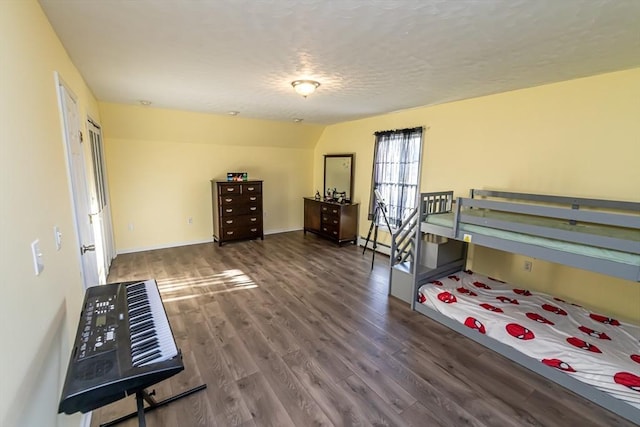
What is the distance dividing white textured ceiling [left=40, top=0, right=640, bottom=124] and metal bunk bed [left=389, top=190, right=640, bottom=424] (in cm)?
117

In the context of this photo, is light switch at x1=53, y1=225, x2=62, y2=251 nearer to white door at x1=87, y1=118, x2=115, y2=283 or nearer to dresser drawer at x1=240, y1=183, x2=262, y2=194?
white door at x1=87, y1=118, x2=115, y2=283

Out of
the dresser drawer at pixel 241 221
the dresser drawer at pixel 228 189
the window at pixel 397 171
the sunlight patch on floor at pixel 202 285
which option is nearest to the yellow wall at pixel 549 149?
the window at pixel 397 171

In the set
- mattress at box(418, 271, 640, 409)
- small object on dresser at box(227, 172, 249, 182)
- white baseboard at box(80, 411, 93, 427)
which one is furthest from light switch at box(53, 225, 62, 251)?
small object on dresser at box(227, 172, 249, 182)

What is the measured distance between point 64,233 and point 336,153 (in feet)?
16.0

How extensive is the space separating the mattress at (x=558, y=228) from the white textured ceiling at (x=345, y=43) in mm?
1349

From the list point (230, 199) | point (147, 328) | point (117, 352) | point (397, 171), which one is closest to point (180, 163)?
point (230, 199)

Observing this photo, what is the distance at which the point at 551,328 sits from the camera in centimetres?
238

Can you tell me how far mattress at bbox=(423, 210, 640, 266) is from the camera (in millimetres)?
1899

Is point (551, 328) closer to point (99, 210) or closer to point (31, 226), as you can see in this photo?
point (31, 226)

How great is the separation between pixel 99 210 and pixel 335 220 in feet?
11.9

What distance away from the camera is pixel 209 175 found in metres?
5.60

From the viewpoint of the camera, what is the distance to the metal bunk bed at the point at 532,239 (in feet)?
6.25

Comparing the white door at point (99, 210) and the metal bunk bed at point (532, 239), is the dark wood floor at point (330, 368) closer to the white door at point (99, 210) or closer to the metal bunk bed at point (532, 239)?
the metal bunk bed at point (532, 239)

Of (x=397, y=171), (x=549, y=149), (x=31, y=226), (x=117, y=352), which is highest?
(x=549, y=149)
